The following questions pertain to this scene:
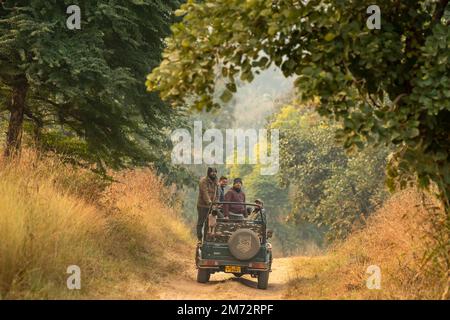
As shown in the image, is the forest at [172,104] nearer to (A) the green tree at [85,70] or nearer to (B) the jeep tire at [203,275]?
(A) the green tree at [85,70]

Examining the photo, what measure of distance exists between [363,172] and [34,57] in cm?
1578

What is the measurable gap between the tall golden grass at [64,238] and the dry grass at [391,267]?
2.66 meters

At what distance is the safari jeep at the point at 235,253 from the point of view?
1102cm

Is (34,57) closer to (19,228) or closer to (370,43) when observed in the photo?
(19,228)

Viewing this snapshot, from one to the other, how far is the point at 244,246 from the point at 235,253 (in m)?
0.20

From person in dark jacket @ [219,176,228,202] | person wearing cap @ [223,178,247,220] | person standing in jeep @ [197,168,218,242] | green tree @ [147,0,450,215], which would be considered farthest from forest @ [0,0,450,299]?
person in dark jacket @ [219,176,228,202]

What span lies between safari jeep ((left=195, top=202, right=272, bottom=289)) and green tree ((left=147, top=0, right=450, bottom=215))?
4165 millimetres

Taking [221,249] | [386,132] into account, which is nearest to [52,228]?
[221,249]

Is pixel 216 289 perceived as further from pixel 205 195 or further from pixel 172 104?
pixel 172 104

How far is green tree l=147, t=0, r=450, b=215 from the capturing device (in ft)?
21.7

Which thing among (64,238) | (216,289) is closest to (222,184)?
(216,289)

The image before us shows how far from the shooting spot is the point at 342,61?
7.22m

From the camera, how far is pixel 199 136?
58.6 metres

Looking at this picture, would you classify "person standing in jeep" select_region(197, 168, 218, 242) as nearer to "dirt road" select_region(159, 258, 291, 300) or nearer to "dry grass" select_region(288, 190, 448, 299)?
"dirt road" select_region(159, 258, 291, 300)
